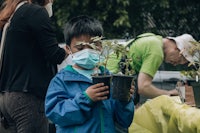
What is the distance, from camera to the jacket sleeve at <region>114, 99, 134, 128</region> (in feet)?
11.6

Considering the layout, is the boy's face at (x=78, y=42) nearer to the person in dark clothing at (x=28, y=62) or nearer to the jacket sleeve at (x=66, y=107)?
the jacket sleeve at (x=66, y=107)

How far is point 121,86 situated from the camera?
134 inches

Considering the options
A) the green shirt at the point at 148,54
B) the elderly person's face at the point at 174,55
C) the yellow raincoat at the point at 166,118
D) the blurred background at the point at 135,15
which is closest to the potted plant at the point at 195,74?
the yellow raincoat at the point at 166,118

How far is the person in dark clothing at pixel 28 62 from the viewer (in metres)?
4.09

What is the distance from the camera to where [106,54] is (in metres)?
3.50

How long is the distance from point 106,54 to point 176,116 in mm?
590

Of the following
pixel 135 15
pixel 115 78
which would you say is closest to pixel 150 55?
pixel 115 78

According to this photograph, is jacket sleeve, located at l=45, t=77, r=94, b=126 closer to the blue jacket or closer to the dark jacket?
the blue jacket

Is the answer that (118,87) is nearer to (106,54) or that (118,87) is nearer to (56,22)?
(106,54)

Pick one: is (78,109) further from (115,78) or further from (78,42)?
(78,42)

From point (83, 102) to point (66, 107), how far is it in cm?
10

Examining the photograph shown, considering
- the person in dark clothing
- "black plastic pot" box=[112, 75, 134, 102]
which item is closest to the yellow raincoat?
"black plastic pot" box=[112, 75, 134, 102]

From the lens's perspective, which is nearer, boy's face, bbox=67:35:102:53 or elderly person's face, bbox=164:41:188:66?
boy's face, bbox=67:35:102:53

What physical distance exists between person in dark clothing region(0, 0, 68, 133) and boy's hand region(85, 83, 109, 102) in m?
0.75
